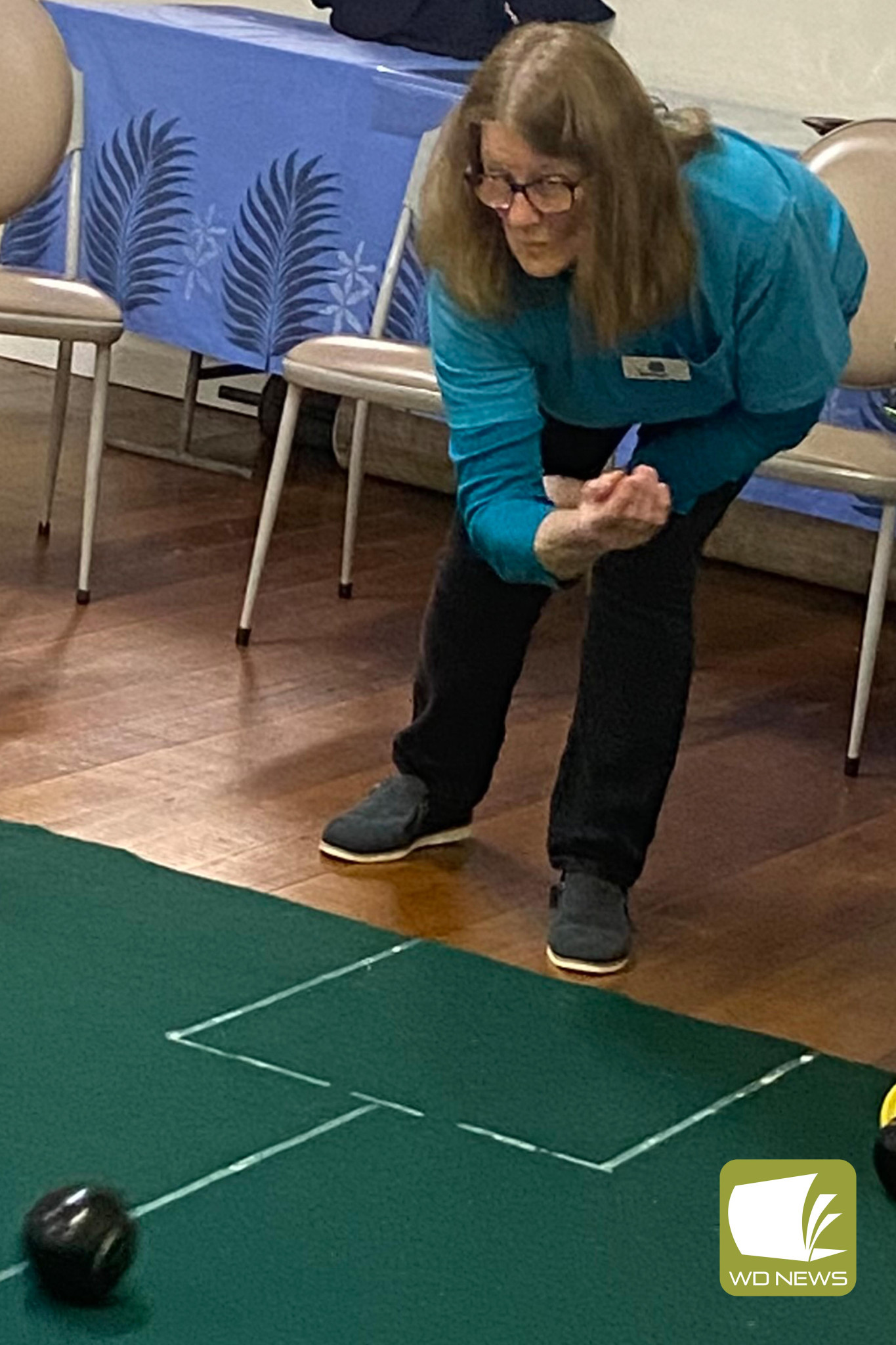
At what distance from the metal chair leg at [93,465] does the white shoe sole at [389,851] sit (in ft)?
3.20

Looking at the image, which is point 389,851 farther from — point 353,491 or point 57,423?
point 57,423

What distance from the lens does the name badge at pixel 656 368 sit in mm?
2318

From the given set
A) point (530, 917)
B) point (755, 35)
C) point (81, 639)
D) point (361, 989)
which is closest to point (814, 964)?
point (530, 917)

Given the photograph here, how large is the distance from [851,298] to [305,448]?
7.91 feet

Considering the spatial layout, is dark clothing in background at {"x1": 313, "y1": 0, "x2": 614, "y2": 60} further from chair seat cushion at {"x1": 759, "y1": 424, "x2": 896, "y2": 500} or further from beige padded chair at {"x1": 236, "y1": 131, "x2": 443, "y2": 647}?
chair seat cushion at {"x1": 759, "y1": 424, "x2": 896, "y2": 500}

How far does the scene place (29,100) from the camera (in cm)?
369

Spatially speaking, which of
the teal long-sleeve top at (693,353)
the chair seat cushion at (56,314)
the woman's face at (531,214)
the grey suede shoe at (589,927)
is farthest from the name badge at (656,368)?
the chair seat cushion at (56,314)

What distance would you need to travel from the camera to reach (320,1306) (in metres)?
1.77

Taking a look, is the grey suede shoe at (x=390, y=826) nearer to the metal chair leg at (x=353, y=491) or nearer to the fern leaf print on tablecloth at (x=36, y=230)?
the metal chair leg at (x=353, y=491)

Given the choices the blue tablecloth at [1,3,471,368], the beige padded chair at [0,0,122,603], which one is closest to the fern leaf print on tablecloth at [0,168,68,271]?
the blue tablecloth at [1,3,471,368]

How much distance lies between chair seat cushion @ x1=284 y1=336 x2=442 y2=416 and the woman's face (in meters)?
1.07

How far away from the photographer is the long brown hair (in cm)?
213

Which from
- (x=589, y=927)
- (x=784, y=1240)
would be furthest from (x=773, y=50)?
(x=784, y=1240)

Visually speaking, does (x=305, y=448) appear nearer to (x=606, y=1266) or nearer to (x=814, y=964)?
(x=814, y=964)
